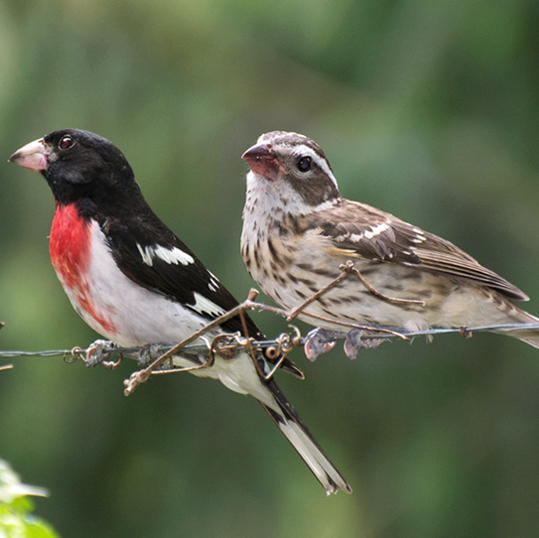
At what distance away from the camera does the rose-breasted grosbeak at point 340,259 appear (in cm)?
289

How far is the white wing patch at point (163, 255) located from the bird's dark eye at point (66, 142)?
0.54m

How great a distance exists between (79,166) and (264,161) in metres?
0.72

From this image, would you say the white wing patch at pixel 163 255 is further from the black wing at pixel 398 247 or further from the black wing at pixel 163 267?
the black wing at pixel 398 247

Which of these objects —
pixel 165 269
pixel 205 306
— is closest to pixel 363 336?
pixel 205 306

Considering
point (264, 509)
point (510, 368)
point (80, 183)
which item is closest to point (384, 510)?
point (264, 509)

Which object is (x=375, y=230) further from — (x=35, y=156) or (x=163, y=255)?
(x=35, y=156)

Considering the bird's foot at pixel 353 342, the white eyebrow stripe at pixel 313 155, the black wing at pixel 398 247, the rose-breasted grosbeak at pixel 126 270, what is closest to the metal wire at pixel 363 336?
the bird's foot at pixel 353 342

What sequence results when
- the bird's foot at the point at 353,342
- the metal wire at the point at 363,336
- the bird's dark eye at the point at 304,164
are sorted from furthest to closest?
the bird's dark eye at the point at 304,164, the bird's foot at the point at 353,342, the metal wire at the point at 363,336

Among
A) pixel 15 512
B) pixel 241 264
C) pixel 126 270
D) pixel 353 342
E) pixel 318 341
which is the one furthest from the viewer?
pixel 241 264

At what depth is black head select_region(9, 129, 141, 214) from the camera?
2877 mm

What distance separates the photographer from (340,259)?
2.90 meters

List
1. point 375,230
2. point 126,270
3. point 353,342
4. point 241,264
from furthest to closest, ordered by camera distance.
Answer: point 241,264
point 375,230
point 353,342
point 126,270

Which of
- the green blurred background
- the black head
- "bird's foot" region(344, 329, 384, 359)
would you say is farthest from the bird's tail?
the green blurred background

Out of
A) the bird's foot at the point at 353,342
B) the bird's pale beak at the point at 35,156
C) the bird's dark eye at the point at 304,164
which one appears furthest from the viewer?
the bird's dark eye at the point at 304,164
